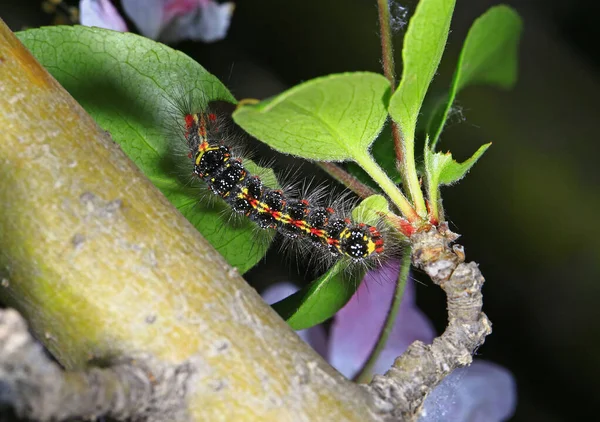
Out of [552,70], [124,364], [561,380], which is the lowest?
[561,380]

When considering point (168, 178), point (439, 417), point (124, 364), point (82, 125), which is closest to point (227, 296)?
point (124, 364)

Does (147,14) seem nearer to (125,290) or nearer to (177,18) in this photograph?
(177,18)

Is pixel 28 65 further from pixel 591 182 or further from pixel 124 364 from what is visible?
pixel 591 182

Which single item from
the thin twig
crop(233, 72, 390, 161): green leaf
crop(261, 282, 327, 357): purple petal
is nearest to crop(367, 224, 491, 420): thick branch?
crop(233, 72, 390, 161): green leaf

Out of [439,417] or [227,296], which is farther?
[439,417]

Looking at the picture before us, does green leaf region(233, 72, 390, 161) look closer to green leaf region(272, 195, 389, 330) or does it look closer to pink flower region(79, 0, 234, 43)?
green leaf region(272, 195, 389, 330)

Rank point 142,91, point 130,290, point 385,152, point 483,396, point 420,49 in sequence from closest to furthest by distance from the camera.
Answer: point 130,290 → point 420,49 → point 142,91 → point 385,152 → point 483,396

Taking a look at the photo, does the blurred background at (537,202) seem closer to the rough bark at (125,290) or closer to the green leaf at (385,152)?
the green leaf at (385,152)

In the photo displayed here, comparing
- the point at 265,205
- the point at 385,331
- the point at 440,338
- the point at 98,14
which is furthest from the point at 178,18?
the point at 440,338
